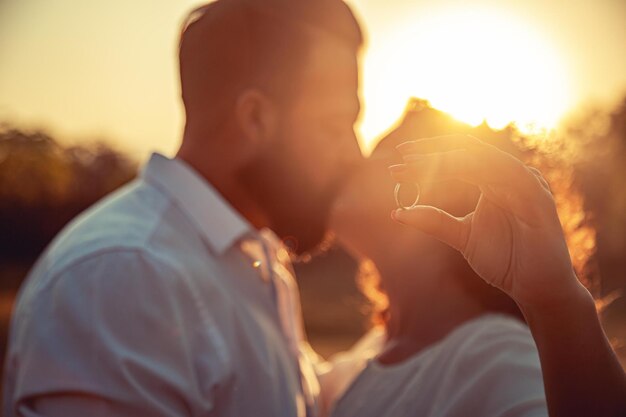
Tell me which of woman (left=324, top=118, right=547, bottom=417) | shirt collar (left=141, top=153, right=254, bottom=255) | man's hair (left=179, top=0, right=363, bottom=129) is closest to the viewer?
woman (left=324, top=118, right=547, bottom=417)

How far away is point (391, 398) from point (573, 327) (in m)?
1.19

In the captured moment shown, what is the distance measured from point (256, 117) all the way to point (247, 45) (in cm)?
36

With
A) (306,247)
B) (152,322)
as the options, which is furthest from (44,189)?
(152,322)

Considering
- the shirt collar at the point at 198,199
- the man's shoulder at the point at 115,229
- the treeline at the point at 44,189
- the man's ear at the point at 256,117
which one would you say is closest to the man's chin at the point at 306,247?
the man's ear at the point at 256,117

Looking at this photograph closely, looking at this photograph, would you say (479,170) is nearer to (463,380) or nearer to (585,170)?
(463,380)

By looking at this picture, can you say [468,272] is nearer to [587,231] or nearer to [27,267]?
[587,231]

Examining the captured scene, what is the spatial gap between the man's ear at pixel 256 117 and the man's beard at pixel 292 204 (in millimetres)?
106

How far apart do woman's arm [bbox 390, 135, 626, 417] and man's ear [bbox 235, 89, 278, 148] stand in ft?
6.87

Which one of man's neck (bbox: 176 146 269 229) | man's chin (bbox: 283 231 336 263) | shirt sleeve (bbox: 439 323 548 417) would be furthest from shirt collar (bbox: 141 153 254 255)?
shirt sleeve (bbox: 439 323 548 417)

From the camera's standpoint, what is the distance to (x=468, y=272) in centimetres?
260

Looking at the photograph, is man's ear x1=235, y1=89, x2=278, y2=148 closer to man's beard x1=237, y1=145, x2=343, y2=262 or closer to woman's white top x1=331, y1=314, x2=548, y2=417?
man's beard x1=237, y1=145, x2=343, y2=262

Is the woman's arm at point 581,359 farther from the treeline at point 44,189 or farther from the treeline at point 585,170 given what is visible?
the treeline at point 44,189

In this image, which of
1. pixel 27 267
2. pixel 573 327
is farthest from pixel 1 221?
pixel 573 327

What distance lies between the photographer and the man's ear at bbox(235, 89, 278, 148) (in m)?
3.28
